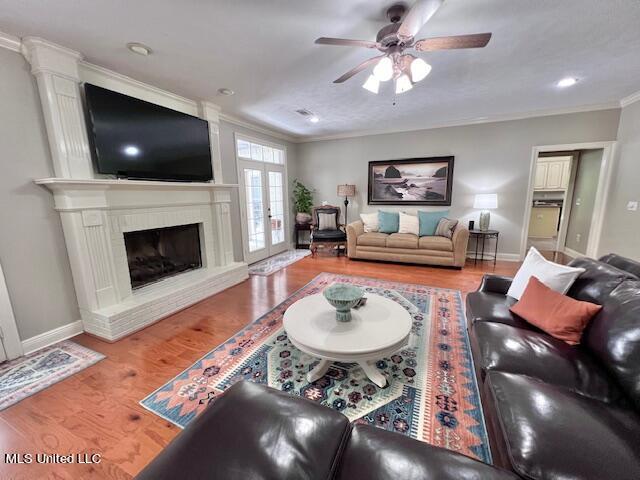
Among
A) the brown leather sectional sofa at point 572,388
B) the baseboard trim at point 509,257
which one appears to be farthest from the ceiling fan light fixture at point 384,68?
the baseboard trim at point 509,257

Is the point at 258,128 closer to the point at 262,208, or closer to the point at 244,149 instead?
the point at 244,149

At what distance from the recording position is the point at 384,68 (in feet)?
6.17

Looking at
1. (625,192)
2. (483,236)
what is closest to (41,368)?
(483,236)

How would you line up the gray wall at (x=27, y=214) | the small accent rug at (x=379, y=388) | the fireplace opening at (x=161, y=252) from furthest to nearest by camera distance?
the fireplace opening at (x=161, y=252), the gray wall at (x=27, y=214), the small accent rug at (x=379, y=388)

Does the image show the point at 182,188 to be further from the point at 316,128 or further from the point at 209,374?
the point at 316,128

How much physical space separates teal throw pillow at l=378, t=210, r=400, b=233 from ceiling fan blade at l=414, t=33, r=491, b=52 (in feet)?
11.3

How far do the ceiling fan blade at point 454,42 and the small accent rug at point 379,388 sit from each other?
224 centimetres

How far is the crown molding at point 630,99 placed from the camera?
11.2 ft

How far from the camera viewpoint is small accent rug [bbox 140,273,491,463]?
1.49m

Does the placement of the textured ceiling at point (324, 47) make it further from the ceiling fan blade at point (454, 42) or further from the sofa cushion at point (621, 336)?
the sofa cushion at point (621, 336)

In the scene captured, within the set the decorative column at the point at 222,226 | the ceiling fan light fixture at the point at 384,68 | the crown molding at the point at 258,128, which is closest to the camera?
the ceiling fan light fixture at the point at 384,68

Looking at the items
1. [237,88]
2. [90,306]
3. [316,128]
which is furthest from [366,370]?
[316,128]

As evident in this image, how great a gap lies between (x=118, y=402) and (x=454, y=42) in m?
3.23

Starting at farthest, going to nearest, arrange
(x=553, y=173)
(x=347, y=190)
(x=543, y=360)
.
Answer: (x=553, y=173) < (x=347, y=190) < (x=543, y=360)
